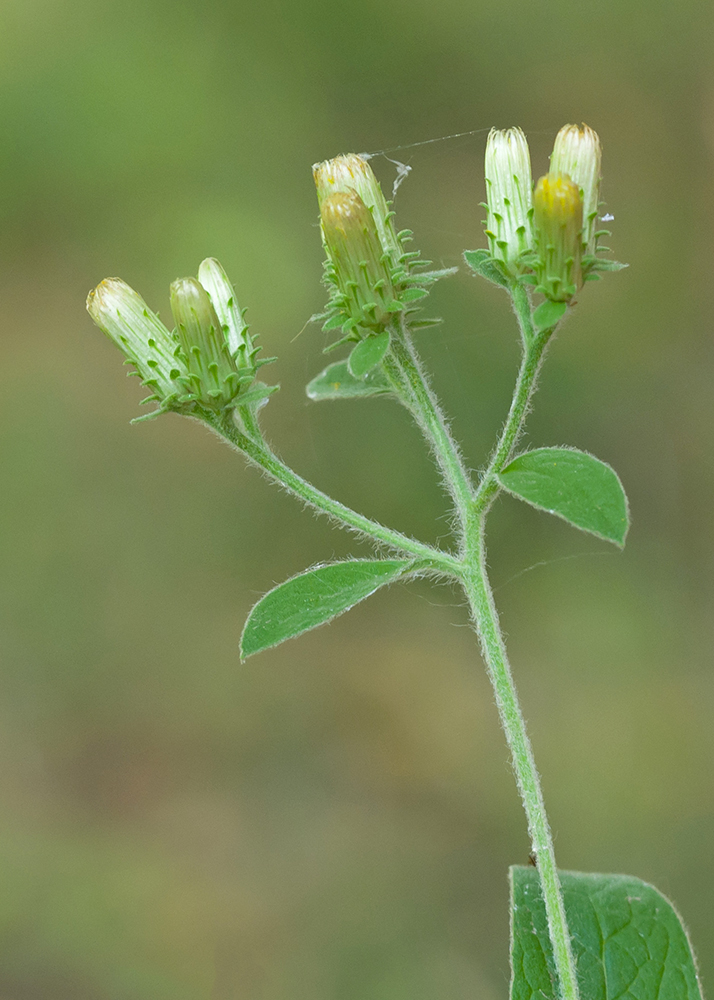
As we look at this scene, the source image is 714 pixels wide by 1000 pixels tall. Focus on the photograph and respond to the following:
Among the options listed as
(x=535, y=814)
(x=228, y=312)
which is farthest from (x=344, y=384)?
(x=535, y=814)

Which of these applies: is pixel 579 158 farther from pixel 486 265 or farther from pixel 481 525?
pixel 481 525

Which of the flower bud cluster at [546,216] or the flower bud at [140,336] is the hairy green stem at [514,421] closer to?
the flower bud cluster at [546,216]

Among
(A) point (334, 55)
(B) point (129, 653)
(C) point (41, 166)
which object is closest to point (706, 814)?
(B) point (129, 653)

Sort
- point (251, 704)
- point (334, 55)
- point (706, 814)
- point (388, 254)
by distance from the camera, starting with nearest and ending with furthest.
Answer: point (388, 254) → point (706, 814) → point (251, 704) → point (334, 55)

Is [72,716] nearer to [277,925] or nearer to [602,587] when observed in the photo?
[277,925]

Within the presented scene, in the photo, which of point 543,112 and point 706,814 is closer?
point 706,814

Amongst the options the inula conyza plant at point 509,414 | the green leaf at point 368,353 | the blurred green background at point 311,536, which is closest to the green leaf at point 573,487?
the inula conyza plant at point 509,414

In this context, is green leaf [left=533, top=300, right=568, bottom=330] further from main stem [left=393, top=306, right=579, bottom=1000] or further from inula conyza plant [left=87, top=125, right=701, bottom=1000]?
main stem [left=393, top=306, right=579, bottom=1000]
